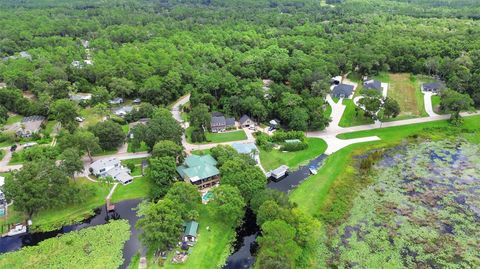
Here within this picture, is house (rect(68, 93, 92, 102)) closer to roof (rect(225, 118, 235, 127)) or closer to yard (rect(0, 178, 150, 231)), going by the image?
yard (rect(0, 178, 150, 231))

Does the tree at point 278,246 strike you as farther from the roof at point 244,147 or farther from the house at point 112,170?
the house at point 112,170

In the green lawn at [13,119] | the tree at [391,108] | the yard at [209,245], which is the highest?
the tree at [391,108]

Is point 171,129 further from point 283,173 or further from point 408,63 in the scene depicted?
point 408,63

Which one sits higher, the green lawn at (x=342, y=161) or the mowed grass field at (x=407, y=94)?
the mowed grass field at (x=407, y=94)

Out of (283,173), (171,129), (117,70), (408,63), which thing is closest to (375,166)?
(283,173)

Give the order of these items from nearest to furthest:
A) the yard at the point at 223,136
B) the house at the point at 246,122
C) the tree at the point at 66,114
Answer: the tree at the point at 66,114 → the yard at the point at 223,136 → the house at the point at 246,122

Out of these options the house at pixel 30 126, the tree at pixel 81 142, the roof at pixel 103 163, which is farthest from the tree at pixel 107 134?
the house at pixel 30 126
